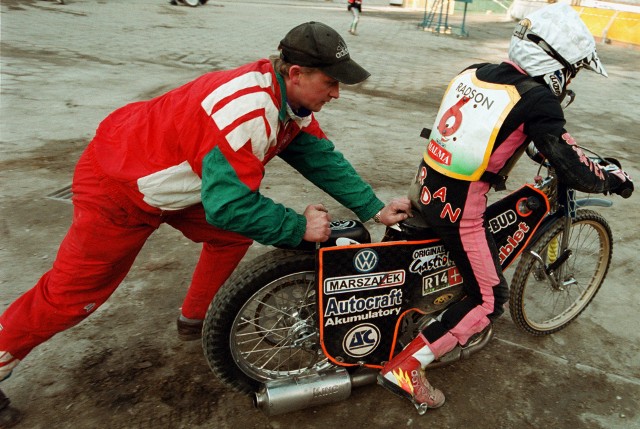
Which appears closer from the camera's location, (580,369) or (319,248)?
(319,248)

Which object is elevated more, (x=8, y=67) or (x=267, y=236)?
(x=267, y=236)

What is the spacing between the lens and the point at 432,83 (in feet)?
33.8

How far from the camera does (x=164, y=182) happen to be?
7.42ft

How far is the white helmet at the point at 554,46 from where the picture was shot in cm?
241

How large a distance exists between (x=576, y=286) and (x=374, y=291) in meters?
1.76

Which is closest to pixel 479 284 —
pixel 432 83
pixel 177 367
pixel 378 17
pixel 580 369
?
pixel 580 369

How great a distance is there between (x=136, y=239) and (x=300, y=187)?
111 inches

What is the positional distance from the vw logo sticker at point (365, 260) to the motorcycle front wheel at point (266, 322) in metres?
0.21

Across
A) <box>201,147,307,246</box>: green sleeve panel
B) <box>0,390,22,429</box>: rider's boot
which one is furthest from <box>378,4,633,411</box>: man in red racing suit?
<box>0,390,22,429</box>: rider's boot

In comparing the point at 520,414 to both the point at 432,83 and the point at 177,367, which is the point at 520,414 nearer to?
the point at 177,367

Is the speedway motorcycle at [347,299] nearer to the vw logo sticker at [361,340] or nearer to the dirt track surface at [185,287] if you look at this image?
the vw logo sticker at [361,340]

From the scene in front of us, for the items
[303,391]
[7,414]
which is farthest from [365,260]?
[7,414]

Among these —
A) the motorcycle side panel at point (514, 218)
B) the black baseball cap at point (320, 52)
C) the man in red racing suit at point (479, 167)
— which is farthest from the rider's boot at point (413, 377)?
the black baseball cap at point (320, 52)

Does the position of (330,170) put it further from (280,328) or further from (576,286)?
(576,286)
